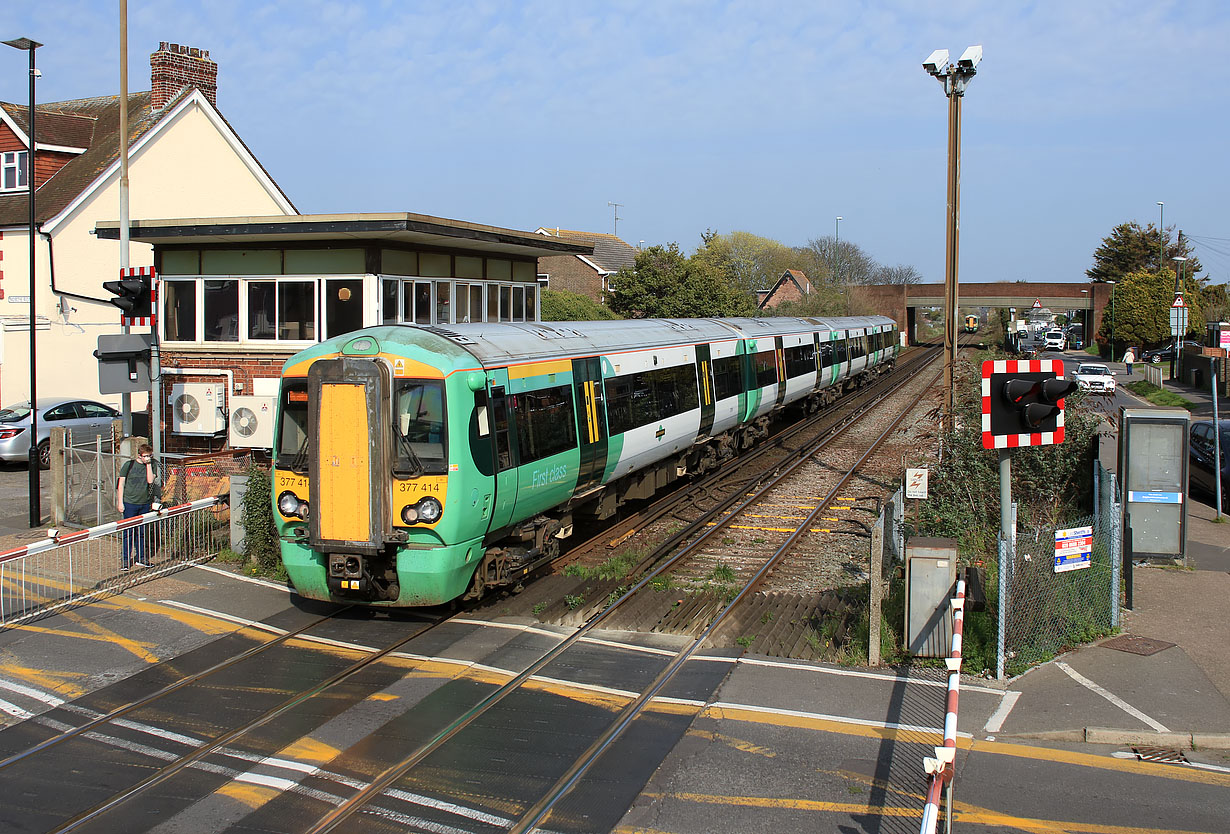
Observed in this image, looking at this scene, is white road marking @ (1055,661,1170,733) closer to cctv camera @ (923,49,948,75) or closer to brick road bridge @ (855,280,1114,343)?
cctv camera @ (923,49,948,75)

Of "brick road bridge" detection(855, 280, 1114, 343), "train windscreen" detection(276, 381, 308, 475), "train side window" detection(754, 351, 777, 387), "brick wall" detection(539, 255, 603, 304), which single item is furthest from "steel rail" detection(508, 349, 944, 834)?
"brick road bridge" detection(855, 280, 1114, 343)

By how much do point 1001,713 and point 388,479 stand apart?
17.6ft

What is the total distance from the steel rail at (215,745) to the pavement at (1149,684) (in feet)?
16.4

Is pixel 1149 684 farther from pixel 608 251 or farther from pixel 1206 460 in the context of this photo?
pixel 608 251

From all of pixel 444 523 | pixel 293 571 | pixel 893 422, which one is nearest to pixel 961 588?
pixel 444 523

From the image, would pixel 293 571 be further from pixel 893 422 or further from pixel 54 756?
pixel 893 422

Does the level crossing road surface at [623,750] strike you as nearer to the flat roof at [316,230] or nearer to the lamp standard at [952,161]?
the flat roof at [316,230]

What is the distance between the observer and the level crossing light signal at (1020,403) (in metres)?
7.51

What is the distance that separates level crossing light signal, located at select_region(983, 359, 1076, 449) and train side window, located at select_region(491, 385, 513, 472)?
4.40 metres

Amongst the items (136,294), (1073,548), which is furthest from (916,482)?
(136,294)

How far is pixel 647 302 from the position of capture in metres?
43.9

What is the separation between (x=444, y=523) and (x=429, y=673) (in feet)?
4.32

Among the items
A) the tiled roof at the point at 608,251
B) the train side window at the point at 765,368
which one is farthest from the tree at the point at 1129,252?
the train side window at the point at 765,368

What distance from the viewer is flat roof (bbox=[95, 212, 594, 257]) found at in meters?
13.8
